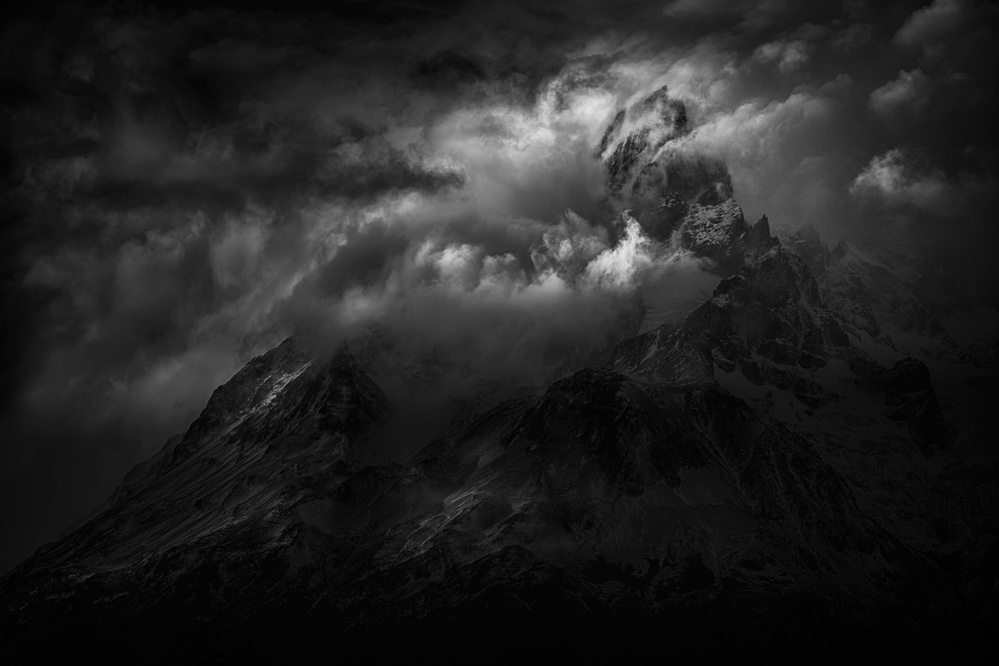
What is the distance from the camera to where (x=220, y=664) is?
432ft

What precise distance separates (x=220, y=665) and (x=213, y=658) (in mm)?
2883

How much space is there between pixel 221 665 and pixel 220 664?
12.4 feet

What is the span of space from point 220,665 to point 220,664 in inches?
6.1

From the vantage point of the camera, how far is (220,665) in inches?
5177

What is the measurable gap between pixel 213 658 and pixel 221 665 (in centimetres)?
169

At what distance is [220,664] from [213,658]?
9.64 ft

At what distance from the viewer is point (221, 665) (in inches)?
5044

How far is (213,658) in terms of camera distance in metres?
129
